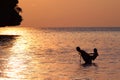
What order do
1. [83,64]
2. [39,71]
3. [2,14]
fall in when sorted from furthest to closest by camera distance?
[2,14]
[83,64]
[39,71]

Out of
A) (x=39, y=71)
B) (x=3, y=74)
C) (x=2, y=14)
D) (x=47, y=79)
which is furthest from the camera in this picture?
(x=2, y=14)

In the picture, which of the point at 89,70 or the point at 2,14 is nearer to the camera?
the point at 89,70

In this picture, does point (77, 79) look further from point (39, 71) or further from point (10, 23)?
point (10, 23)

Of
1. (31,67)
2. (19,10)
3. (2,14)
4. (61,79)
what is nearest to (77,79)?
(61,79)

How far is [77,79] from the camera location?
3047cm

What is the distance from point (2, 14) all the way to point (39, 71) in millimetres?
73770

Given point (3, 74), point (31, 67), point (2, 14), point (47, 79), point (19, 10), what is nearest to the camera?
point (47, 79)

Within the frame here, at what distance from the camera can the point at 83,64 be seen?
1628 inches

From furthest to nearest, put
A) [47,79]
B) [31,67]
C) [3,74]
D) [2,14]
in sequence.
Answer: [2,14] → [31,67] → [3,74] → [47,79]

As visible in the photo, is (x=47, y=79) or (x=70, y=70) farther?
(x=70, y=70)

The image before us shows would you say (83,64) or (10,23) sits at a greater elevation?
(83,64)

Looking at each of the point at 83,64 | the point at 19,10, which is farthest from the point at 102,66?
the point at 19,10

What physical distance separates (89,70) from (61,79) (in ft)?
23.1

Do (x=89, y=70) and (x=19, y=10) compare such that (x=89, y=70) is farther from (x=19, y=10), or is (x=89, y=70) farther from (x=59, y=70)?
(x=19, y=10)
